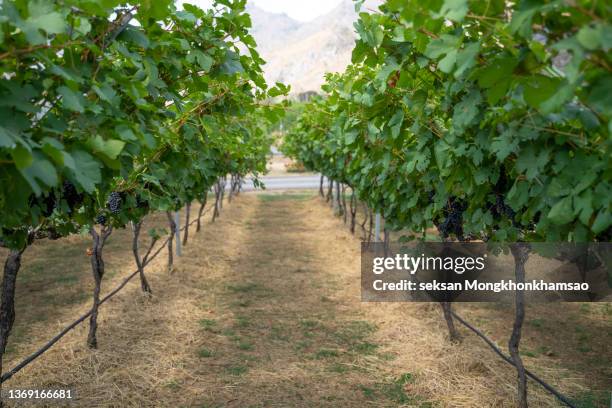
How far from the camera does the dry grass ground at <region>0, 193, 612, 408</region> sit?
489cm

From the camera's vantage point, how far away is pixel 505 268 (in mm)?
9586

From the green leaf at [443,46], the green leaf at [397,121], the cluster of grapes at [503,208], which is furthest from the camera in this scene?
the cluster of grapes at [503,208]

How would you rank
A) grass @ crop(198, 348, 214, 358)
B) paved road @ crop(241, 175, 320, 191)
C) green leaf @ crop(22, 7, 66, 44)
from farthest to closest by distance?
paved road @ crop(241, 175, 320, 191) < grass @ crop(198, 348, 214, 358) < green leaf @ crop(22, 7, 66, 44)

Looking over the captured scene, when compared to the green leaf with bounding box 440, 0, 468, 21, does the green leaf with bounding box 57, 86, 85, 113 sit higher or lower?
lower

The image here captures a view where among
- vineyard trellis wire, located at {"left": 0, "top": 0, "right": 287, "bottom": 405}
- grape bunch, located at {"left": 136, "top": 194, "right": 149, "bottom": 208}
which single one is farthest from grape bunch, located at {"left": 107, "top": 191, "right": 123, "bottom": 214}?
vineyard trellis wire, located at {"left": 0, "top": 0, "right": 287, "bottom": 405}

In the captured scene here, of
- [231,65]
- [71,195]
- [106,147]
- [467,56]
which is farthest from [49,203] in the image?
[467,56]

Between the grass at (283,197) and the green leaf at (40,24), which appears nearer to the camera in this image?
the green leaf at (40,24)

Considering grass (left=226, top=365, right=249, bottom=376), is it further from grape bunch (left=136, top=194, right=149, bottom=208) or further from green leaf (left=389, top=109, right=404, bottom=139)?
green leaf (left=389, top=109, right=404, bottom=139)

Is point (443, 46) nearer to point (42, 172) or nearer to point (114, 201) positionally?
point (42, 172)

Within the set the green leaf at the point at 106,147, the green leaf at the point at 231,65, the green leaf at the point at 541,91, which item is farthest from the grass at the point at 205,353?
the green leaf at the point at 541,91

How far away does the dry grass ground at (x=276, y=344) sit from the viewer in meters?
4.89

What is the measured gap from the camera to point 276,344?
621 centimetres

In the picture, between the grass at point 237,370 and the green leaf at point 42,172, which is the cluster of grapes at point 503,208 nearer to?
the green leaf at point 42,172

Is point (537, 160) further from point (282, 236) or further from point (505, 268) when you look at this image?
point (282, 236)
